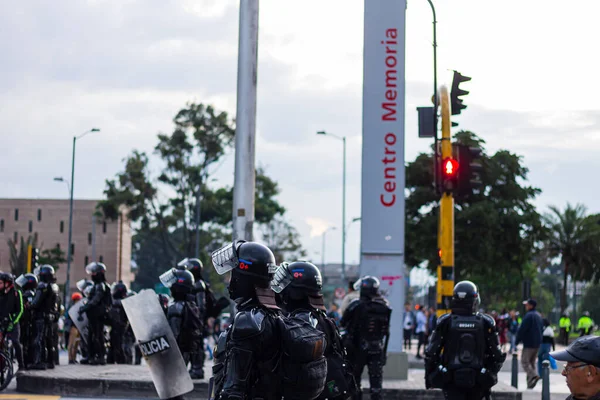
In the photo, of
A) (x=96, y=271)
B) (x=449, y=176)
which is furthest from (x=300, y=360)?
(x=96, y=271)

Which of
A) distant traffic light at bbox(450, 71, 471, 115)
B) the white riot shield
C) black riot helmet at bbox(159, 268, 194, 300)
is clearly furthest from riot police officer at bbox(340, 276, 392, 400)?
distant traffic light at bbox(450, 71, 471, 115)

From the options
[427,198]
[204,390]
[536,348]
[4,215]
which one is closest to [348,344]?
[204,390]

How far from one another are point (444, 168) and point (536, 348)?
19.8 ft

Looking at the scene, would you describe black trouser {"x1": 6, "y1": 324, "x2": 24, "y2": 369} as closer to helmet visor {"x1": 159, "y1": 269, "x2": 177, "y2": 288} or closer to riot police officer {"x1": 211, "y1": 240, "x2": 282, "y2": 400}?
helmet visor {"x1": 159, "y1": 269, "x2": 177, "y2": 288}

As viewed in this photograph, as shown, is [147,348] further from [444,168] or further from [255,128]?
[444,168]

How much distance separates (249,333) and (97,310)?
13798 millimetres

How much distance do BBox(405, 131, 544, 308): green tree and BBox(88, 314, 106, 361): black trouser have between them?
20.3 m

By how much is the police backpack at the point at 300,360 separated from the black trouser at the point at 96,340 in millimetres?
13660

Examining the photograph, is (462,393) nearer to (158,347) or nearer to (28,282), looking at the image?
(158,347)

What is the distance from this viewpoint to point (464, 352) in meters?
9.95

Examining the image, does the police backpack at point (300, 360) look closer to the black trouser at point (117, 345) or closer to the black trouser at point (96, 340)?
the black trouser at point (96, 340)

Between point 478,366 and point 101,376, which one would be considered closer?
point 478,366

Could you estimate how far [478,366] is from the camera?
9969 mm

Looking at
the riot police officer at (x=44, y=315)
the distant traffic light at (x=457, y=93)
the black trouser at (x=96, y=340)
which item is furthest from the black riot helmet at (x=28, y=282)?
the distant traffic light at (x=457, y=93)
